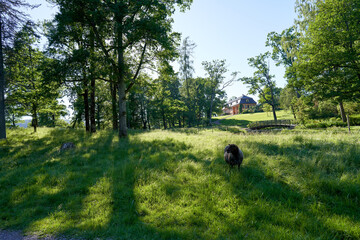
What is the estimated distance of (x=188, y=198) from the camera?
14.2ft

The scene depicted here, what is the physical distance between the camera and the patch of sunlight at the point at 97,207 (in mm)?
3480

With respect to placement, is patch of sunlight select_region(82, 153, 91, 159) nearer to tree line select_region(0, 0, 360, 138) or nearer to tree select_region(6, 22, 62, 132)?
tree line select_region(0, 0, 360, 138)

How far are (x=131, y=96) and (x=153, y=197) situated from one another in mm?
27971

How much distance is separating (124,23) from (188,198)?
40.2ft

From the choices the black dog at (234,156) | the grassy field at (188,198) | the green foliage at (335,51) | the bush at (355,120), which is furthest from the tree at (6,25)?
the bush at (355,120)

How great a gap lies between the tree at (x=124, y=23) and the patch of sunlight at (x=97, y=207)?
852 centimetres

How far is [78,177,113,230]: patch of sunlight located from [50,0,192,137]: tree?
8.52 m

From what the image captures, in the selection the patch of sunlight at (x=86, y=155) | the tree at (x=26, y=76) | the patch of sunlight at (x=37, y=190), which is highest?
the tree at (x=26, y=76)

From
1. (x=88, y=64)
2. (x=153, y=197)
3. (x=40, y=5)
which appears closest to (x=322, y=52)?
(x=153, y=197)

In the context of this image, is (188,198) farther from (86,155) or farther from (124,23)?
(124,23)

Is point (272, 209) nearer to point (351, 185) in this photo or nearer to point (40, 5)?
point (351, 185)

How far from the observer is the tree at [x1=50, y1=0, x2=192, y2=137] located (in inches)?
425

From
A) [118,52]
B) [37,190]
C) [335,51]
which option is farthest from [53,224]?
[335,51]

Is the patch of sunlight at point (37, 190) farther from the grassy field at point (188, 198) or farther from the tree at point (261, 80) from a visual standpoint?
the tree at point (261, 80)
